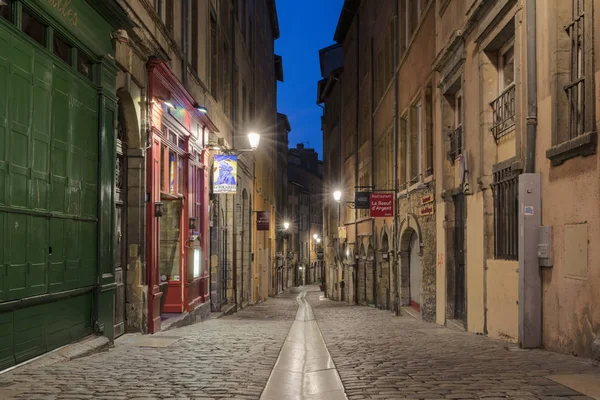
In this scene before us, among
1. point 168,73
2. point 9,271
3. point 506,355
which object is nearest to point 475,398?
point 506,355

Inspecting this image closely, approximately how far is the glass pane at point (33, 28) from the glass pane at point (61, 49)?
0.97 ft

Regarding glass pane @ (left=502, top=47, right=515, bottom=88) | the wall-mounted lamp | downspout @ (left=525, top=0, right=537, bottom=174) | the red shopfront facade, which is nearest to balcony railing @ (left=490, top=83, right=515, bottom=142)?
glass pane @ (left=502, top=47, right=515, bottom=88)

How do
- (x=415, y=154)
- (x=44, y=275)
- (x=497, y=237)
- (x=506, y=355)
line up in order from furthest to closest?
1. (x=415, y=154)
2. (x=497, y=237)
3. (x=506, y=355)
4. (x=44, y=275)

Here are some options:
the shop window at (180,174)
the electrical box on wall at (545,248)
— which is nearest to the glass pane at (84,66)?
the shop window at (180,174)

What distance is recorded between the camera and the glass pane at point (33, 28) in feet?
22.2

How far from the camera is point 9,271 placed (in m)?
6.34

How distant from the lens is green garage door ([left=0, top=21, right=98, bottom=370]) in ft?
20.7

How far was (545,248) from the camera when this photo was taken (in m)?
8.22

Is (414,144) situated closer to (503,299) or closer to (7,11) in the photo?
(503,299)

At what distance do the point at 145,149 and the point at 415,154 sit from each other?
9973mm

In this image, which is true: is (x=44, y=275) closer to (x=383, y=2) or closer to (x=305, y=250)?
(x=383, y=2)

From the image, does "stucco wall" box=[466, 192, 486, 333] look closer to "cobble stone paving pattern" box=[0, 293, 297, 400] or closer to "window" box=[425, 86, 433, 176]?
"cobble stone paving pattern" box=[0, 293, 297, 400]

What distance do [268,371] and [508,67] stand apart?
22.3 ft

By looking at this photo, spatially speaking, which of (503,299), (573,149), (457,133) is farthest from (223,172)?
(573,149)
